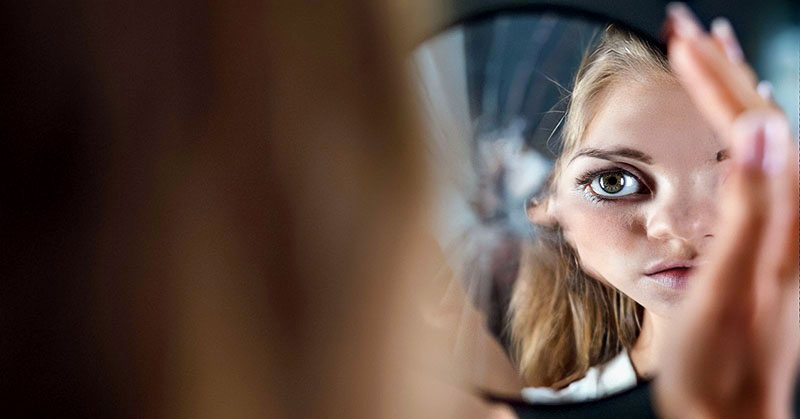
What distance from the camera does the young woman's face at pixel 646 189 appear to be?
1.48 feet

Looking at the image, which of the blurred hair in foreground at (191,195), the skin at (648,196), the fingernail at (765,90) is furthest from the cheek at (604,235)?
the blurred hair in foreground at (191,195)

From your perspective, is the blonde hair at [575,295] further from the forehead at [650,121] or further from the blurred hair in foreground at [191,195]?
the blurred hair in foreground at [191,195]

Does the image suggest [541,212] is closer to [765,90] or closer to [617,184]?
[617,184]

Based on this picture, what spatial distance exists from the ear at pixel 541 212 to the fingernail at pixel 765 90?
150 mm

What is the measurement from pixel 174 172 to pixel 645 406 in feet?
1.24

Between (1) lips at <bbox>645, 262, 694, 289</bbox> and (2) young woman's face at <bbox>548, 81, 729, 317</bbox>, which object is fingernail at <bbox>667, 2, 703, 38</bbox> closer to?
(2) young woman's face at <bbox>548, 81, 729, 317</bbox>

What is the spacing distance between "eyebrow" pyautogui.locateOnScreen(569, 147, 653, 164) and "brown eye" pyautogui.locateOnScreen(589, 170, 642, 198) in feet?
0.04

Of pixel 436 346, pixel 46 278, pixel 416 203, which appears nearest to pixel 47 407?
pixel 46 278

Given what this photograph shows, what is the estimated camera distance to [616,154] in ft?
1.52

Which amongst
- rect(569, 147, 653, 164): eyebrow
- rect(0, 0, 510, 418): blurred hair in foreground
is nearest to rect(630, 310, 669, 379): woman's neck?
rect(569, 147, 653, 164): eyebrow

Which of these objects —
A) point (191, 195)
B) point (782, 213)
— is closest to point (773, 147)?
point (782, 213)

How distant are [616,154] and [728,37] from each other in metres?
0.11

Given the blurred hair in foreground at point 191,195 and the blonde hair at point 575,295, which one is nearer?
the blurred hair in foreground at point 191,195

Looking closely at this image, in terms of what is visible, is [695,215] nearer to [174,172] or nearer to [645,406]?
[645,406]
